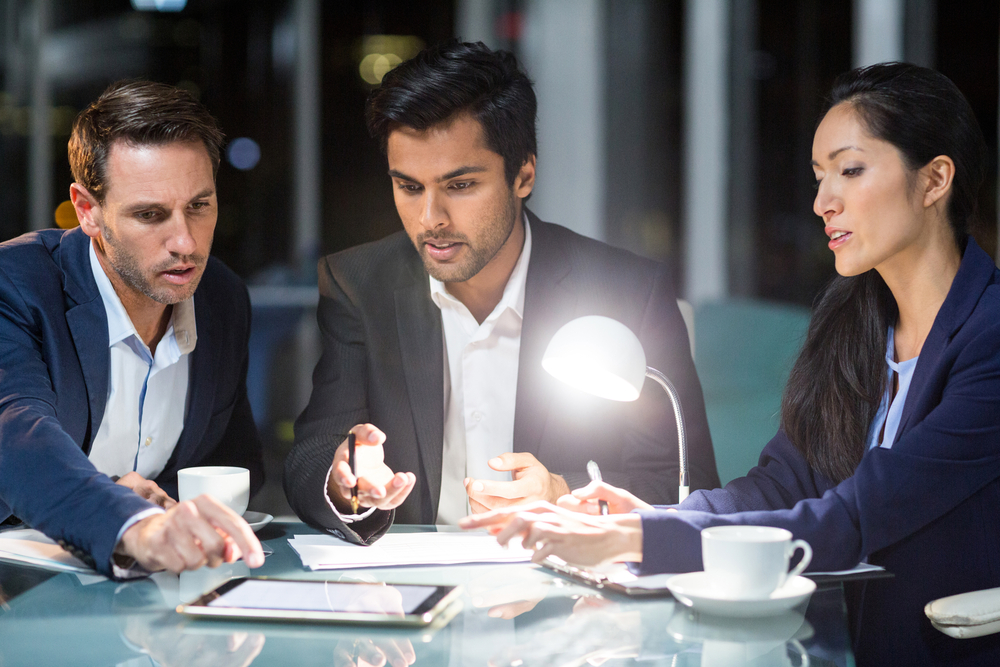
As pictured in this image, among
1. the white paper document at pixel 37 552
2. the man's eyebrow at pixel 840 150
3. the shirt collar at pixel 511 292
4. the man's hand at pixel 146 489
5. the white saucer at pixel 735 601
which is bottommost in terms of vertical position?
the white paper document at pixel 37 552

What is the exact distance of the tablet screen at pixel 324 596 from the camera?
1.18m

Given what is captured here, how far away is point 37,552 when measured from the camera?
59.1 inches

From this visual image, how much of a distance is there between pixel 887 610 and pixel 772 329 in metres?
2.55

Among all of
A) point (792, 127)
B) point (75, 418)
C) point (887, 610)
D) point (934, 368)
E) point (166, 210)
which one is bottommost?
point (887, 610)

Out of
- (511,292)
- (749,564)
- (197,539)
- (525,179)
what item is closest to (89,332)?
(197,539)

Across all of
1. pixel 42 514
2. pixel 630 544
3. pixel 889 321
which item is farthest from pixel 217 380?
pixel 889 321

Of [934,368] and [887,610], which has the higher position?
[934,368]

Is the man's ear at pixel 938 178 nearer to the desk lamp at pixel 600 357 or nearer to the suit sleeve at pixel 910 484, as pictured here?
the suit sleeve at pixel 910 484

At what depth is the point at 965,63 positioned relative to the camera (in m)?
4.34

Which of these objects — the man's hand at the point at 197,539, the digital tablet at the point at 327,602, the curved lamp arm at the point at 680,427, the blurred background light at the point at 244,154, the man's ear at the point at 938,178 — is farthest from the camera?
the blurred background light at the point at 244,154

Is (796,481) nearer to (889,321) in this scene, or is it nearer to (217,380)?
(889,321)

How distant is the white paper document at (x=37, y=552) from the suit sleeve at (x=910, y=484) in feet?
2.84

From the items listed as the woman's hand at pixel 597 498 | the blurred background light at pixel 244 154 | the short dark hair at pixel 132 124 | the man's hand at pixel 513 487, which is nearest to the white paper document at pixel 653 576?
the woman's hand at pixel 597 498

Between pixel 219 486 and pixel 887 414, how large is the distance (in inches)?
47.4
